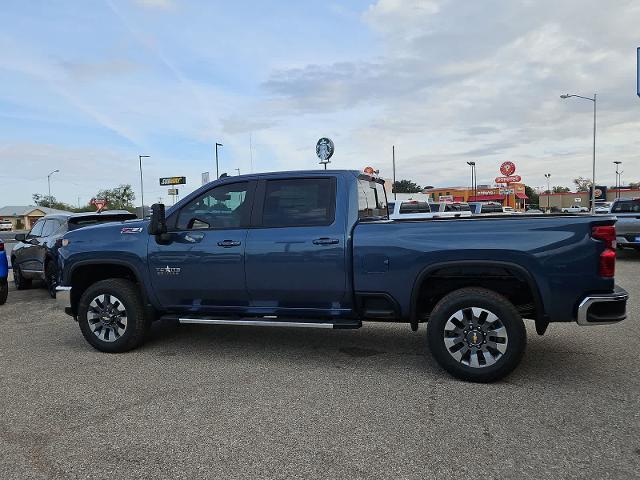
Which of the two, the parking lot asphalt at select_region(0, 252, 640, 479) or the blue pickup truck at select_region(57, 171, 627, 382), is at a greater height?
the blue pickup truck at select_region(57, 171, 627, 382)

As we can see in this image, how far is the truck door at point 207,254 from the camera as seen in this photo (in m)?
5.36

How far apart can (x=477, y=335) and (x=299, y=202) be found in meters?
2.14

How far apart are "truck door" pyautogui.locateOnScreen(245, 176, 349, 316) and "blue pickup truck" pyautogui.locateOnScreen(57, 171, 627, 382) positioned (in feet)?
0.04

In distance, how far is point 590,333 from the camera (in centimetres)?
625

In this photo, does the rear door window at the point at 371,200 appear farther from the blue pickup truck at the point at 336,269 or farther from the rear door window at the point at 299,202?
the rear door window at the point at 299,202

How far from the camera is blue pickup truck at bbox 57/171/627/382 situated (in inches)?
173

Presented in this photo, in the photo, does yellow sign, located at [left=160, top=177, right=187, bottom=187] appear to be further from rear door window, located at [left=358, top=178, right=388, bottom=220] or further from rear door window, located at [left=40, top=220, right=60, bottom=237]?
rear door window, located at [left=358, top=178, right=388, bottom=220]

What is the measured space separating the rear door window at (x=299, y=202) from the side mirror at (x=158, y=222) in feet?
3.48

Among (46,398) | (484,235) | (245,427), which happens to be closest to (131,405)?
(46,398)

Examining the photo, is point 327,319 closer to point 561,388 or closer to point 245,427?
point 245,427

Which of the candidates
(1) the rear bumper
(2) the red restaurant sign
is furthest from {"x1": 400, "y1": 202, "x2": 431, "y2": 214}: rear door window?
(2) the red restaurant sign

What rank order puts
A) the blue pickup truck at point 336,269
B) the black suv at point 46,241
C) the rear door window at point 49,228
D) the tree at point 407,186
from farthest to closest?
the tree at point 407,186 → the rear door window at point 49,228 → the black suv at point 46,241 → the blue pickup truck at point 336,269

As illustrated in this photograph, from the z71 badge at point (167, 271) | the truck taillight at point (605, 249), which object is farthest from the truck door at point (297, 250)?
the truck taillight at point (605, 249)

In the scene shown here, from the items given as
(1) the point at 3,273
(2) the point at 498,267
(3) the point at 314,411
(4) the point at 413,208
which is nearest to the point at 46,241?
(1) the point at 3,273
